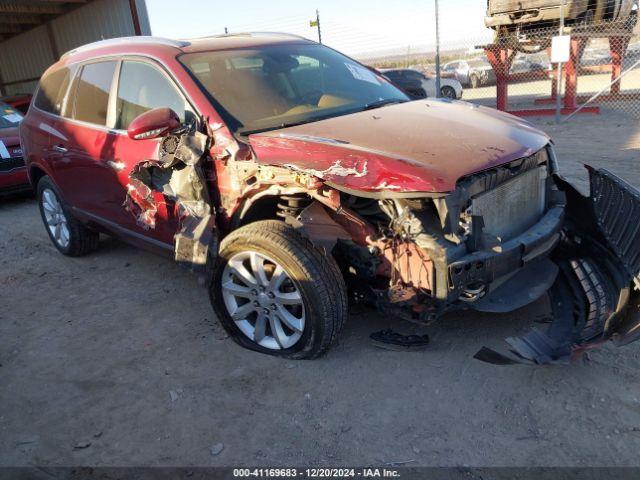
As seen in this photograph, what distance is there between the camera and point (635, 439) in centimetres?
242

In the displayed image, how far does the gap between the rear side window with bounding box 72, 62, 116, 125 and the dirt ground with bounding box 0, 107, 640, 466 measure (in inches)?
61.5

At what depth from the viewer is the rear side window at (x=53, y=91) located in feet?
15.6

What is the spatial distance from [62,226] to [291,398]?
141 inches

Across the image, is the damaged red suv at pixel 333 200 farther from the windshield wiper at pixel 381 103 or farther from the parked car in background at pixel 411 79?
the parked car in background at pixel 411 79

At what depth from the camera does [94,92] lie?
430 centimetres

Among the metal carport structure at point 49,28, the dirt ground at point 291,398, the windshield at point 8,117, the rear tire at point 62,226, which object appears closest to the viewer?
the dirt ground at point 291,398

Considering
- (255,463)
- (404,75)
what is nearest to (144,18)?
(404,75)

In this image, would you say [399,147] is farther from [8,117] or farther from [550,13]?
[550,13]

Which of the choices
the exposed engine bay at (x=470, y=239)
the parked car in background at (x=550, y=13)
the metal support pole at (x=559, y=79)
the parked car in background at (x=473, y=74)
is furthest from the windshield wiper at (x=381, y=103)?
the parked car in background at (x=473, y=74)

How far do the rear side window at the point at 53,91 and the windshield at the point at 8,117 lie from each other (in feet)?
12.2

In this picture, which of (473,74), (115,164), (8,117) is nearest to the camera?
(115,164)

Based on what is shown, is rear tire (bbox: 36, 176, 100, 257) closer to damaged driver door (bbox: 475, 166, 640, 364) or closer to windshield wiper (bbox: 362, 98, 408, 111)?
windshield wiper (bbox: 362, 98, 408, 111)

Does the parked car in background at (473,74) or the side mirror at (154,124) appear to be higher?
the side mirror at (154,124)

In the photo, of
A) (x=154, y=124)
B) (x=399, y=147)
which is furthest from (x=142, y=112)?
(x=399, y=147)
